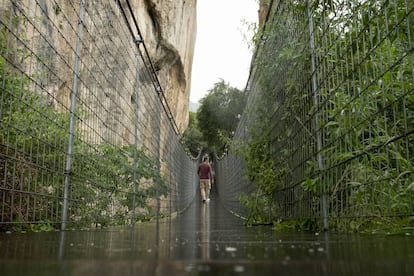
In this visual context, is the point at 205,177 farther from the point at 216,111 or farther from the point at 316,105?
the point at 216,111

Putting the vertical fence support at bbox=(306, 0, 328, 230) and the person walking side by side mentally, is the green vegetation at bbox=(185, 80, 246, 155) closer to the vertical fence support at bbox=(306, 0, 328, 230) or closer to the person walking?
the person walking

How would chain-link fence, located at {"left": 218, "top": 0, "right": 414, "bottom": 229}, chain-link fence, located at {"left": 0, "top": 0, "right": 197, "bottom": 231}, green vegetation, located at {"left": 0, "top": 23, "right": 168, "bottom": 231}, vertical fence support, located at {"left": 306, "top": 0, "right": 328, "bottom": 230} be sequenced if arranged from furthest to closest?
green vegetation, located at {"left": 0, "top": 23, "right": 168, "bottom": 231}, vertical fence support, located at {"left": 306, "top": 0, "right": 328, "bottom": 230}, chain-link fence, located at {"left": 0, "top": 0, "right": 197, "bottom": 231}, chain-link fence, located at {"left": 218, "top": 0, "right": 414, "bottom": 229}

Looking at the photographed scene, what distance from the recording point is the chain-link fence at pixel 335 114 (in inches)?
72.0

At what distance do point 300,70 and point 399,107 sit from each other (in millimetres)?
860

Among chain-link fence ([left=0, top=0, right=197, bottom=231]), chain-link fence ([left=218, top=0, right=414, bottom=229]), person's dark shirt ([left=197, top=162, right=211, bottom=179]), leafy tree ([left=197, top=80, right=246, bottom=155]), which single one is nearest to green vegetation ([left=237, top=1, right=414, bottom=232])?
chain-link fence ([left=218, top=0, right=414, bottom=229])

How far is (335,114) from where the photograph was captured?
7.00ft

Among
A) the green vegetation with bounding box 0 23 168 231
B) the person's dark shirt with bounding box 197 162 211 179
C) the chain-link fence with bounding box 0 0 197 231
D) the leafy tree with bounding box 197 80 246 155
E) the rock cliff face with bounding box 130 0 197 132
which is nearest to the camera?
the chain-link fence with bounding box 0 0 197 231

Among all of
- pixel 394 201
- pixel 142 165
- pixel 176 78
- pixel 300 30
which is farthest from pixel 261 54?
pixel 176 78

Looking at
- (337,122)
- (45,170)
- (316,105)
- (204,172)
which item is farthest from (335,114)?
(204,172)

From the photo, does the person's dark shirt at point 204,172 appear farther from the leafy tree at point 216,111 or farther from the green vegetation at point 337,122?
the leafy tree at point 216,111

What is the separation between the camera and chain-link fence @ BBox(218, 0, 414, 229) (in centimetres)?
183

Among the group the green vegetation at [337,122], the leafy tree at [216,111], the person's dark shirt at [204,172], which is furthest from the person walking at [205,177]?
the leafy tree at [216,111]

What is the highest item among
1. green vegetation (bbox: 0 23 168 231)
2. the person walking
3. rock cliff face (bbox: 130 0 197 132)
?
rock cliff face (bbox: 130 0 197 132)

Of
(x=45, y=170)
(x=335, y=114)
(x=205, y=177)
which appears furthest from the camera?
(x=205, y=177)
